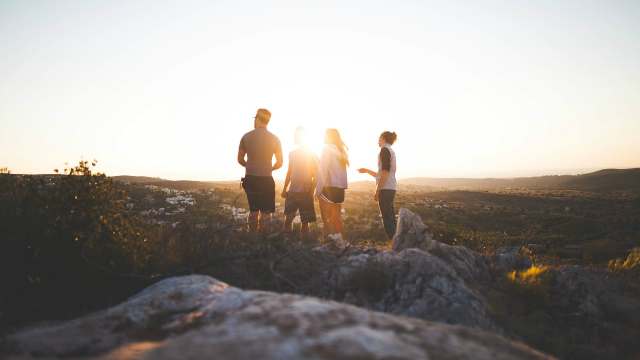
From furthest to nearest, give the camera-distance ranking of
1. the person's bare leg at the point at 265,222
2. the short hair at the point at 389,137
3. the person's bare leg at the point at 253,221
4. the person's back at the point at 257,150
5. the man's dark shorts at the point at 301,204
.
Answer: the short hair at the point at 389,137 → the man's dark shorts at the point at 301,204 → the person's back at the point at 257,150 → the person's bare leg at the point at 253,221 → the person's bare leg at the point at 265,222

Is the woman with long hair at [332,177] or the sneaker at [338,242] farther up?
the woman with long hair at [332,177]

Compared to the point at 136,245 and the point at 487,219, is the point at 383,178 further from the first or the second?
the point at 487,219

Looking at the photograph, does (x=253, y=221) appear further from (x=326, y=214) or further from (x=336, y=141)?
(x=336, y=141)

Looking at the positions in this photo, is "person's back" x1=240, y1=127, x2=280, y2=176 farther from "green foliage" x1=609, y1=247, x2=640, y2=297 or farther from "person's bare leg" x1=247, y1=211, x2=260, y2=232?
"green foliage" x1=609, y1=247, x2=640, y2=297

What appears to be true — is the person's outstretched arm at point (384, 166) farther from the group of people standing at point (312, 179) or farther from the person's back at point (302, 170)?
the person's back at point (302, 170)

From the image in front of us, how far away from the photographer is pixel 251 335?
224 cm

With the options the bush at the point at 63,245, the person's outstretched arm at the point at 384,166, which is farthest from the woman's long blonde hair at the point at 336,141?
the bush at the point at 63,245

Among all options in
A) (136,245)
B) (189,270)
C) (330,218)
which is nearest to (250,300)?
(189,270)

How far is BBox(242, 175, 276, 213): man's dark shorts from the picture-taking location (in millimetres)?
7070

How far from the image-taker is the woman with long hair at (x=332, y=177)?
26.0ft

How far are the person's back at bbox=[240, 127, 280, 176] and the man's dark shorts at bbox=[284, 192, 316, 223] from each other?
94 centimetres

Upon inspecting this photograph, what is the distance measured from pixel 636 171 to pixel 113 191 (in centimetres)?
9834

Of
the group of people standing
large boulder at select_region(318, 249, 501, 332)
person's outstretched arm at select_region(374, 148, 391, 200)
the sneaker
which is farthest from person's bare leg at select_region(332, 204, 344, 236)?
large boulder at select_region(318, 249, 501, 332)

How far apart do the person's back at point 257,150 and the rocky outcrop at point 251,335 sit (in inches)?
159
